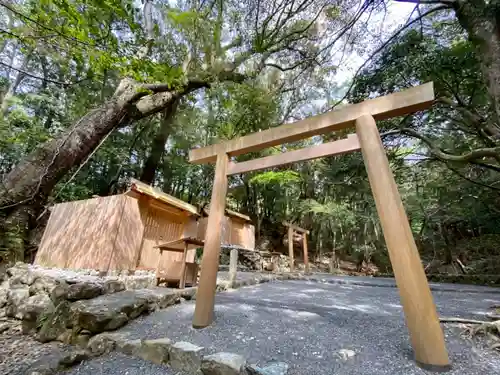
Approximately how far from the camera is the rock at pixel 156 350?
2.16m

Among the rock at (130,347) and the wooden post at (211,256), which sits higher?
the wooden post at (211,256)

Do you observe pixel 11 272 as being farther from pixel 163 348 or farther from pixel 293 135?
→ pixel 293 135

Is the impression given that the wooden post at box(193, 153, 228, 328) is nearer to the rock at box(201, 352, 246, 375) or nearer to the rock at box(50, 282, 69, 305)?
the rock at box(201, 352, 246, 375)

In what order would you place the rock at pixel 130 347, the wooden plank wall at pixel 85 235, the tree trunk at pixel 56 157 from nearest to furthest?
the rock at pixel 130 347 → the tree trunk at pixel 56 157 → the wooden plank wall at pixel 85 235

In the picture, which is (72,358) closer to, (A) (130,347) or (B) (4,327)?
(A) (130,347)

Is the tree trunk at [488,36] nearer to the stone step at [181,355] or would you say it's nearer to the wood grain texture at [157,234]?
the stone step at [181,355]

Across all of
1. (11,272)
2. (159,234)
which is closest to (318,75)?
(159,234)

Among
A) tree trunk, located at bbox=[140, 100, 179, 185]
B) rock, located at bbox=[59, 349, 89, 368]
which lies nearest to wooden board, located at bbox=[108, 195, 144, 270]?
rock, located at bbox=[59, 349, 89, 368]

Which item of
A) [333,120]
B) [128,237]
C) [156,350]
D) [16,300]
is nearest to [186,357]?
[156,350]

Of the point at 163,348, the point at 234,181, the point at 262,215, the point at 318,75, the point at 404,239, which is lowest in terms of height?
the point at 163,348

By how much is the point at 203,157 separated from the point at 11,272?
4.45 meters

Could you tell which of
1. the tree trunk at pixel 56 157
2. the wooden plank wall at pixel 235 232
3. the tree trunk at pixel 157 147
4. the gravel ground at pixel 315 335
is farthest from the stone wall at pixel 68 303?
the wooden plank wall at pixel 235 232

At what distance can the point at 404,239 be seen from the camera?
6.48 ft

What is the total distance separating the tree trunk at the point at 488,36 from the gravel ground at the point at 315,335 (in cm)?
300
